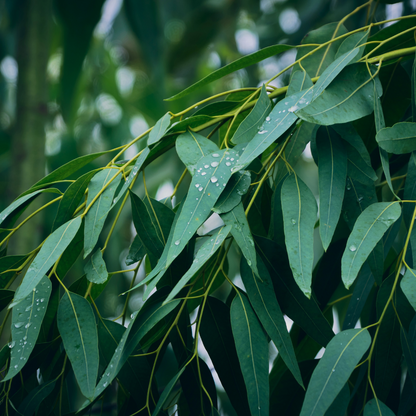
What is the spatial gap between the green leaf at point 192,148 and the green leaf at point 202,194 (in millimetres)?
15

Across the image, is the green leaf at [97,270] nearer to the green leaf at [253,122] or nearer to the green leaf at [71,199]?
the green leaf at [71,199]

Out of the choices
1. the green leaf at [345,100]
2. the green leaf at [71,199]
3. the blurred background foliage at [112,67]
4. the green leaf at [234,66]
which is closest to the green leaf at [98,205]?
the green leaf at [71,199]

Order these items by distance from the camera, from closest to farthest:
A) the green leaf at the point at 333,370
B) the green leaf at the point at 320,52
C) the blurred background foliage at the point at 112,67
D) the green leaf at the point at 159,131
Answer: the green leaf at the point at 333,370 → the green leaf at the point at 159,131 → the green leaf at the point at 320,52 → the blurred background foliage at the point at 112,67

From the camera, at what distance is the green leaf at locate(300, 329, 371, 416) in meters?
0.34

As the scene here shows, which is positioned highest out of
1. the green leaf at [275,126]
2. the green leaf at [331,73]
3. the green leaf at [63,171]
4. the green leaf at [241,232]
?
the green leaf at [63,171]

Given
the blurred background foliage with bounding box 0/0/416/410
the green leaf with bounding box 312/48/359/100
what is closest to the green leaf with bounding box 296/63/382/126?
the green leaf with bounding box 312/48/359/100

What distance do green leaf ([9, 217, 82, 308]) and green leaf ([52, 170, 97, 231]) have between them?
0.05 metres

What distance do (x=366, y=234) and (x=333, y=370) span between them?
0.13 m

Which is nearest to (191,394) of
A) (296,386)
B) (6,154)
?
(296,386)

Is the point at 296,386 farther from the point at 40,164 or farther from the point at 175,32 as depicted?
the point at 175,32

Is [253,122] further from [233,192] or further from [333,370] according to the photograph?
[333,370]

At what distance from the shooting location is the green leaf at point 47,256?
0.37m

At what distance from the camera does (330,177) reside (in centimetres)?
41

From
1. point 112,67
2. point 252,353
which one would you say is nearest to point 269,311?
point 252,353
